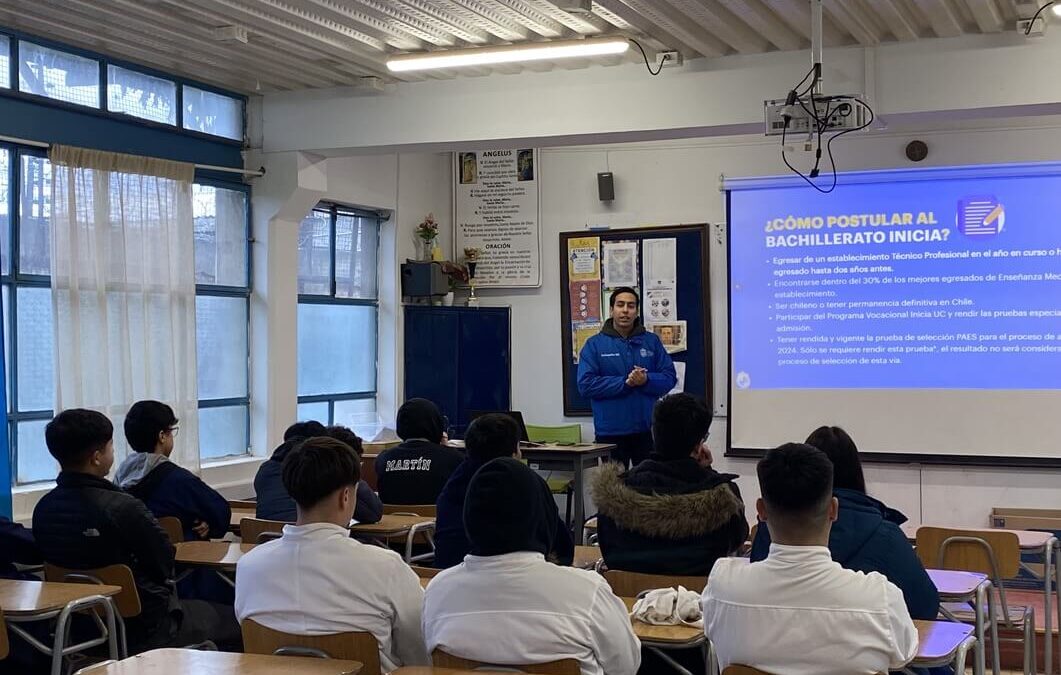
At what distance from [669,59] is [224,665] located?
469cm

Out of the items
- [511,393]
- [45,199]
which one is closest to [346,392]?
[511,393]

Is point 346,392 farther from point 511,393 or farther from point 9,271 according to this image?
point 9,271

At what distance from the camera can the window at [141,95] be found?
654 centimetres

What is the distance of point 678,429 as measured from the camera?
11.5ft

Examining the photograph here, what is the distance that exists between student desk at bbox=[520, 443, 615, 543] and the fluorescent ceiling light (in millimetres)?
2609

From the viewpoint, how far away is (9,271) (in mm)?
5953

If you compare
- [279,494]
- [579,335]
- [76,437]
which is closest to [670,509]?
[76,437]

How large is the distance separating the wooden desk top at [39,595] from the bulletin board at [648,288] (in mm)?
5336

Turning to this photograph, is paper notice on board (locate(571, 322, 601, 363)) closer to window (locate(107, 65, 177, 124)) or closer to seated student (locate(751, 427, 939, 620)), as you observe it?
window (locate(107, 65, 177, 124))

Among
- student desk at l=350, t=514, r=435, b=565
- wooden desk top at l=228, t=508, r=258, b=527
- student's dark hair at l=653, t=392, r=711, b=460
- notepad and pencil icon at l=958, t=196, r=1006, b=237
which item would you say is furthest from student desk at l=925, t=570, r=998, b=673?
notepad and pencil icon at l=958, t=196, r=1006, b=237

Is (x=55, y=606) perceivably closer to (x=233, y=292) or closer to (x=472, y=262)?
(x=233, y=292)

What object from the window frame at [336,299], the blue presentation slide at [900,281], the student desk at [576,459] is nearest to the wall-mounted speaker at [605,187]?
the blue presentation slide at [900,281]

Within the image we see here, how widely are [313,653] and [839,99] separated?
148 inches

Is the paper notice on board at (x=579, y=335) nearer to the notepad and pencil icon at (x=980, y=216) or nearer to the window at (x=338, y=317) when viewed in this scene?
the window at (x=338, y=317)
